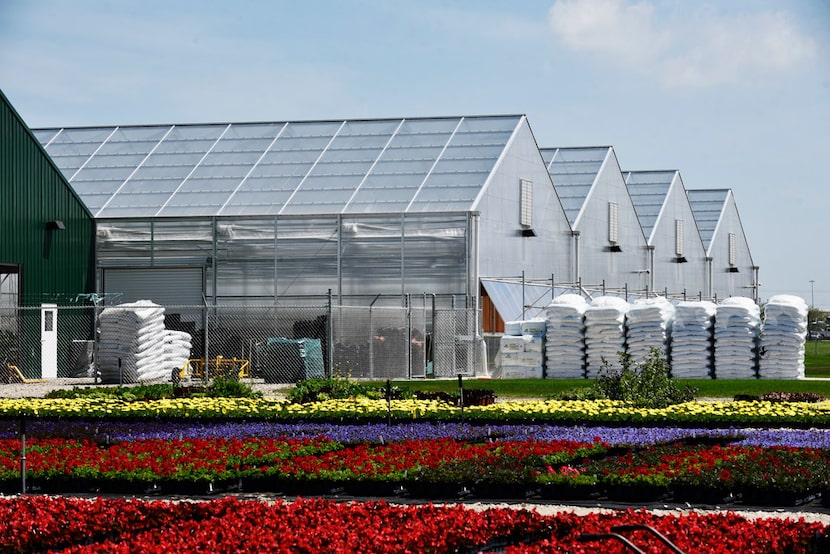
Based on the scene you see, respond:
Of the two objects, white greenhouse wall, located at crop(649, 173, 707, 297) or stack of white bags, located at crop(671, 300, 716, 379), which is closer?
stack of white bags, located at crop(671, 300, 716, 379)

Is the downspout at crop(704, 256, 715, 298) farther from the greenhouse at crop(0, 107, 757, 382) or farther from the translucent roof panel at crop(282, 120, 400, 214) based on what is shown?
the translucent roof panel at crop(282, 120, 400, 214)

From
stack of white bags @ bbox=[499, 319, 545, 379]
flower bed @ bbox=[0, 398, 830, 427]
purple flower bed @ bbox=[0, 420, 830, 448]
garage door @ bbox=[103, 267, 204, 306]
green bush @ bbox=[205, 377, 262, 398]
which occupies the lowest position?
purple flower bed @ bbox=[0, 420, 830, 448]

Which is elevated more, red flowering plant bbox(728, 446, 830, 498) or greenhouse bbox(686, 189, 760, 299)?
greenhouse bbox(686, 189, 760, 299)

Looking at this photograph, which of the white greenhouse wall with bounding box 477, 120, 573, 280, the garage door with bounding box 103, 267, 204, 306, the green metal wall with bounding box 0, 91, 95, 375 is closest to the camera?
the green metal wall with bounding box 0, 91, 95, 375

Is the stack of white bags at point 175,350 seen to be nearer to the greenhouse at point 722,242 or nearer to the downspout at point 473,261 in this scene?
the downspout at point 473,261

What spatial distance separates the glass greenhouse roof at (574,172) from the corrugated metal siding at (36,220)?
20613 mm

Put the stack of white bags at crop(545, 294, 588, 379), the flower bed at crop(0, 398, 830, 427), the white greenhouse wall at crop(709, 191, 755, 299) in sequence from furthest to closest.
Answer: the white greenhouse wall at crop(709, 191, 755, 299) < the stack of white bags at crop(545, 294, 588, 379) < the flower bed at crop(0, 398, 830, 427)

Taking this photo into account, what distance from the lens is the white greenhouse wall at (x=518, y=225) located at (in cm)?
3872

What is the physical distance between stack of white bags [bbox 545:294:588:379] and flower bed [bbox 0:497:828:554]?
78.1ft

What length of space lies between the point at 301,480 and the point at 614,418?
25.6 ft

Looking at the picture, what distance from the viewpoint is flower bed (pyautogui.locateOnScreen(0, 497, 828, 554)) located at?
855 centimetres

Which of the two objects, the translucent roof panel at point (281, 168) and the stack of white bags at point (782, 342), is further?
the translucent roof panel at point (281, 168)

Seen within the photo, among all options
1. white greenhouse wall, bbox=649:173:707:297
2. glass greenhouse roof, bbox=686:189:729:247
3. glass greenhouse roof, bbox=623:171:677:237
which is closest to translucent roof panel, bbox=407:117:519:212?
white greenhouse wall, bbox=649:173:707:297

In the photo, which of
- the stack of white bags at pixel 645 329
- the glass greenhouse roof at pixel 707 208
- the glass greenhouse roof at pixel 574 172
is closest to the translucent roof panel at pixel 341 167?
the glass greenhouse roof at pixel 574 172
